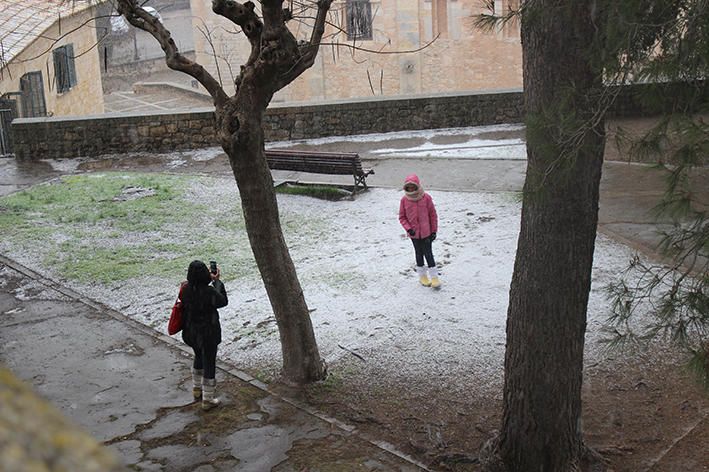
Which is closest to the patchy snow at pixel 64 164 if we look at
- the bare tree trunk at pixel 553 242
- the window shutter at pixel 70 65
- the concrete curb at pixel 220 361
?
the concrete curb at pixel 220 361

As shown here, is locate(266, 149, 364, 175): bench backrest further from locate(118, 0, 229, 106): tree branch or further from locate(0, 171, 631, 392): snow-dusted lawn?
locate(118, 0, 229, 106): tree branch

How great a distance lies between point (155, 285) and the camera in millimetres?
10336

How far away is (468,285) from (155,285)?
3754 millimetres

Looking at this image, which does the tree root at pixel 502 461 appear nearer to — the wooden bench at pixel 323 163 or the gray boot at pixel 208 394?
the gray boot at pixel 208 394

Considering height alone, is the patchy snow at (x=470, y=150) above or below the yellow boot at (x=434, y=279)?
above

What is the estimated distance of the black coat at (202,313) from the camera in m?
7.12

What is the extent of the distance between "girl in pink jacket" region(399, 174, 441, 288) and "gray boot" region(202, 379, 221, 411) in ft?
11.3

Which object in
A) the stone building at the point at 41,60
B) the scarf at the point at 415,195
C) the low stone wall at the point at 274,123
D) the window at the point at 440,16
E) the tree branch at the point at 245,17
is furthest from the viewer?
the window at the point at 440,16

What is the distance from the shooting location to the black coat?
7117mm

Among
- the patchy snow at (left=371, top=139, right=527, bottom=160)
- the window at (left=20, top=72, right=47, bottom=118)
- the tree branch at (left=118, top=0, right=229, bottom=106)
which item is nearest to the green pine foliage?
the tree branch at (left=118, top=0, right=229, bottom=106)

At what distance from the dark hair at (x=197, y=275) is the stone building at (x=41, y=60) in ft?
39.2

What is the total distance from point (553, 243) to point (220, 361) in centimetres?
378

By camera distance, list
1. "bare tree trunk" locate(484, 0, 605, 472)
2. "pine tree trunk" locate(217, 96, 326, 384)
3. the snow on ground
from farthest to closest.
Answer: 1. the snow on ground
2. "pine tree trunk" locate(217, 96, 326, 384)
3. "bare tree trunk" locate(484, 0, 605, 472)

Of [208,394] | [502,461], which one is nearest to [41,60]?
[208,394]
